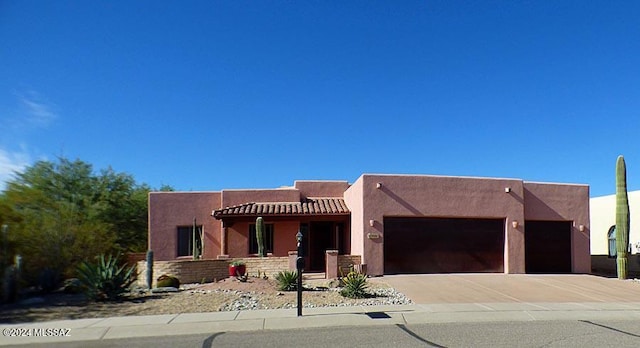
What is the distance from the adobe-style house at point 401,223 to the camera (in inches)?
791

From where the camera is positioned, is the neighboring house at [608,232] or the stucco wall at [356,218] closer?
the stucco wall at [356,218]

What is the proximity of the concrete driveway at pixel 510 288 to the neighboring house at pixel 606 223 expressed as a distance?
11.7m

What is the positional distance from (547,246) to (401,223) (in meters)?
7.48

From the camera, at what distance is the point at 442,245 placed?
20578mm

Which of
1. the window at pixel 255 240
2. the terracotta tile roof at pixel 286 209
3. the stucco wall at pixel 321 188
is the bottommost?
the window at pixel 255 240

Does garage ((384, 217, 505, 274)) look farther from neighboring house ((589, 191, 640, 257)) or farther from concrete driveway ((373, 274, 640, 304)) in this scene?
neighboring house ((589, 191, 640, 257))

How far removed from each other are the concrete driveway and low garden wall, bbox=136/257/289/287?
456 cm

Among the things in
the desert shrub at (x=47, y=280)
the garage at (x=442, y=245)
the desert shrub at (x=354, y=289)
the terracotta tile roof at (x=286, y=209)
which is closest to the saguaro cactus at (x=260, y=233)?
the terracotta tile roof at (x=286, y=209)

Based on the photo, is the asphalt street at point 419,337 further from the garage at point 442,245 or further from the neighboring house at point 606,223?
the neighboring house at point 606,223

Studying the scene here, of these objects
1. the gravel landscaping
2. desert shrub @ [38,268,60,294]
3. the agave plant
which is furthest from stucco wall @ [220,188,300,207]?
the agave plant

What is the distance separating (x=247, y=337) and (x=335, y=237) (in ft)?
48.6

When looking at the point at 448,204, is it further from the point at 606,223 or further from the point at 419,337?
the point at 606,223

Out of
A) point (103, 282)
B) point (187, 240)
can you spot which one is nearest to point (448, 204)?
point (187, 240)

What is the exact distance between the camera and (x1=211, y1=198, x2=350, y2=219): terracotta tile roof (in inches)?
871
